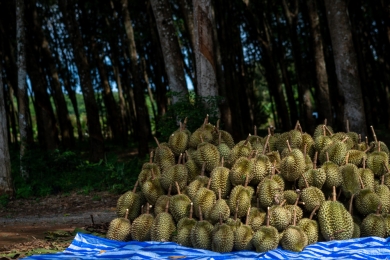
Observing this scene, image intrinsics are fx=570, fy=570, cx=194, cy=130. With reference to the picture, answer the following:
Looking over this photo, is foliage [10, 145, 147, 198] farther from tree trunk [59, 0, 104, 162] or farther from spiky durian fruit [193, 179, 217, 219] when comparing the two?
spiky durian fruit [193, 179, 217, 219]

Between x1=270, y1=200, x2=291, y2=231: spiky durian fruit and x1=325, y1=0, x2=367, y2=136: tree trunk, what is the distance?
5966 millimetres

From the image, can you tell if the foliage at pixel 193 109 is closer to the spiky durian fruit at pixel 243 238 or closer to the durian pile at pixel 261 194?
the durian pile at pixel 261 194

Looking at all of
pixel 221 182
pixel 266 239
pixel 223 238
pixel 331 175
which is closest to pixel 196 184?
pixel 221 182

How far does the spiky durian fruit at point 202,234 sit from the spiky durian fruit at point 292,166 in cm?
97

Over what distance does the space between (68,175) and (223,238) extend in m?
9.39

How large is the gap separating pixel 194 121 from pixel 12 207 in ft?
13.0

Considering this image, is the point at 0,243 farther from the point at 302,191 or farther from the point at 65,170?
the point at 65,170

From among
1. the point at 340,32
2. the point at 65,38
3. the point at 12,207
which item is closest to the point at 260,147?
the point at 340,32

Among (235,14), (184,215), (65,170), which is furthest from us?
(235,14)

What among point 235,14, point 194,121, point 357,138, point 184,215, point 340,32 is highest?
point 235,14

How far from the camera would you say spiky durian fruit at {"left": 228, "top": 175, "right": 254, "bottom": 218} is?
573 cm

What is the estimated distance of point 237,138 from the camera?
16938mm

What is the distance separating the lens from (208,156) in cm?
632

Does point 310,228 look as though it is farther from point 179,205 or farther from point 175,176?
point 175,176
